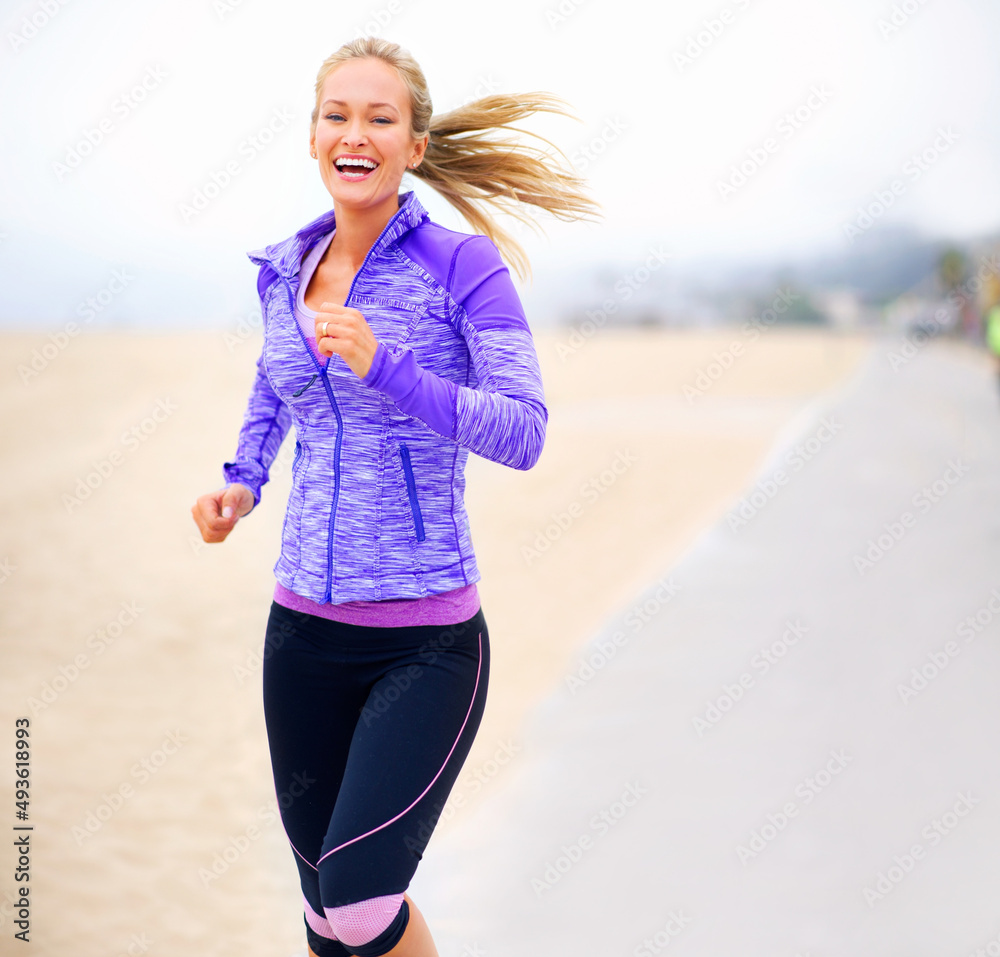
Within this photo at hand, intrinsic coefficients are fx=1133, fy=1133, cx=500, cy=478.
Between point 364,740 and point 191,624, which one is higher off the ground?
point 364,740

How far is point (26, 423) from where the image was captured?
17.0m

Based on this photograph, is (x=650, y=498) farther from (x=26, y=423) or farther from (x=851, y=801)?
(x=26, y=423)

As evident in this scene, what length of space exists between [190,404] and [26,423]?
10.9 ft

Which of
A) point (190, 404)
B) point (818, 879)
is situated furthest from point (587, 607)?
point (190, 404)

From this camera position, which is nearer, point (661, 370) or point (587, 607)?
point (587, 607)

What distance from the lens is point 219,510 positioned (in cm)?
176

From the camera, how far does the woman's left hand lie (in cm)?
139

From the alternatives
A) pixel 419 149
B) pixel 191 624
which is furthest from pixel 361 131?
pixel 191 624

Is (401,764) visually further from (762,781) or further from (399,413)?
(762,781)

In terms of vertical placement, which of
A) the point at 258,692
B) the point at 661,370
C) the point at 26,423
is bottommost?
the point at 661,370

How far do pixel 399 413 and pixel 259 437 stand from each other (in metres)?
0.42

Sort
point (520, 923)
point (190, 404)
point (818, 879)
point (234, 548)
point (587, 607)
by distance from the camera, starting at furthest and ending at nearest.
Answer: point (190, 404)
point (234, 548)
point (587, 607)
point (818, 879)
point (520, 923)

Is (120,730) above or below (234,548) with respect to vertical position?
above

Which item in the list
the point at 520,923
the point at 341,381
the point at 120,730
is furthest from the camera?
the point at 120,730
